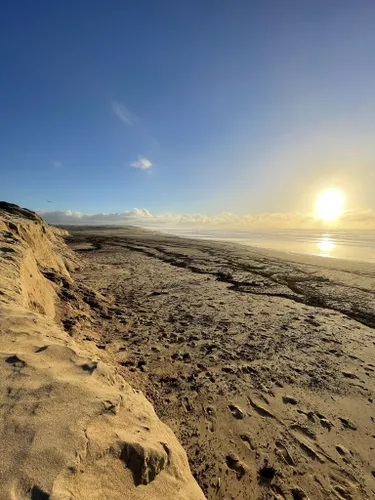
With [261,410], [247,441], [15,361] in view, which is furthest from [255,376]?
[15,361]

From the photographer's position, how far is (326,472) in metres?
3.60

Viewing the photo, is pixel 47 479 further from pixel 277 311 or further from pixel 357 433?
pixel 277 311

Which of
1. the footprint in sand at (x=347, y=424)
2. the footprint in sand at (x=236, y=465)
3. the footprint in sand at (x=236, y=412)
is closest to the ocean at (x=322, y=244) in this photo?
the footprint in sand at (x=347, y=424)

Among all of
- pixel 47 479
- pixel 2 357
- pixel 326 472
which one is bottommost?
pixel 326 472

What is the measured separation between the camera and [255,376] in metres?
5.53

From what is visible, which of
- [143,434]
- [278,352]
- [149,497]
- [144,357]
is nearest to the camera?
[149,497]

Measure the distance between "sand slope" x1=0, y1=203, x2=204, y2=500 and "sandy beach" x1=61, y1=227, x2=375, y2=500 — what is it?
3.96 feet

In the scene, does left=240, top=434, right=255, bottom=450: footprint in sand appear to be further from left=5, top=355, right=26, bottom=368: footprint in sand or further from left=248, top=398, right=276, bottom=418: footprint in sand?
left=5, top=355, right=26, bottom=368: footprint in sand

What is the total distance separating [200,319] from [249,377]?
3.08 meters

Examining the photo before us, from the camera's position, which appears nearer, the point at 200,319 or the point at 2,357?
the point at 2,357

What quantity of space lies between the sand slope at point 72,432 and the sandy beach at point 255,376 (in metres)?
1.21

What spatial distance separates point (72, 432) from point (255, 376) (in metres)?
4.09

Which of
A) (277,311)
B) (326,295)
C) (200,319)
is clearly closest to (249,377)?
(200,319)

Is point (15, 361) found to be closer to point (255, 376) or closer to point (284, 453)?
point (284, 453)
